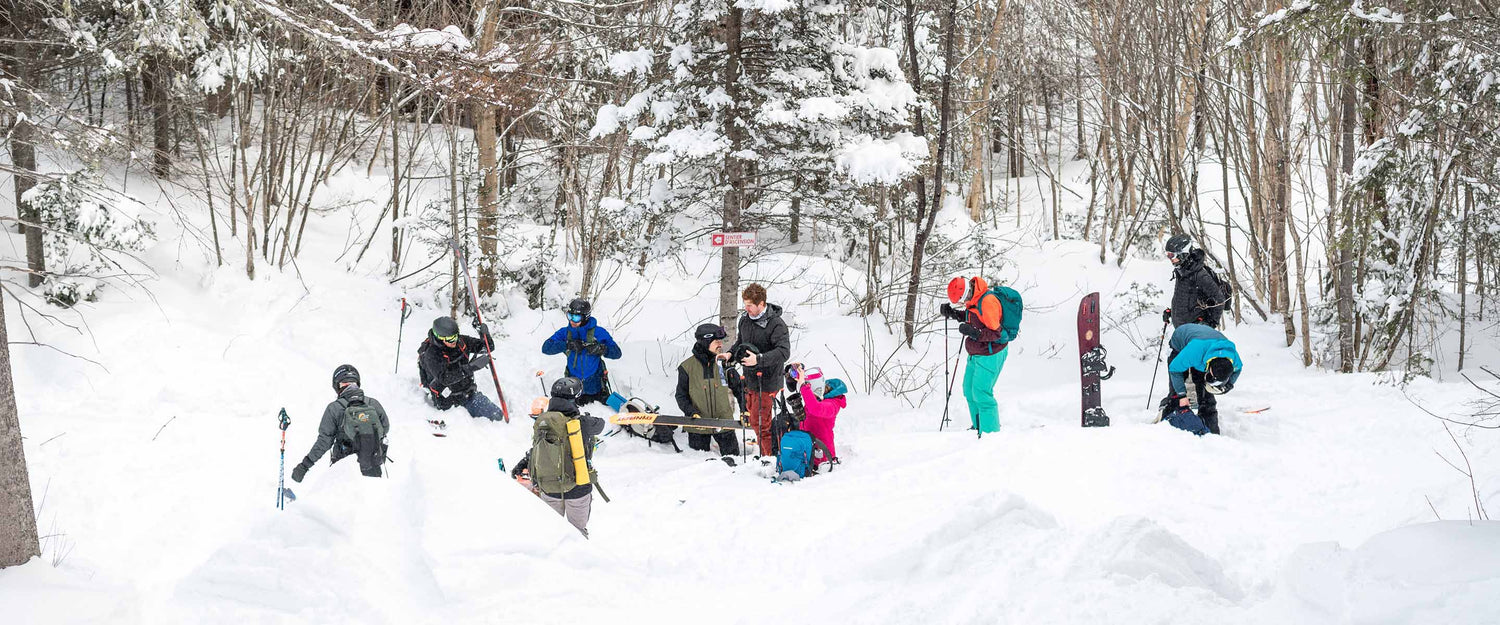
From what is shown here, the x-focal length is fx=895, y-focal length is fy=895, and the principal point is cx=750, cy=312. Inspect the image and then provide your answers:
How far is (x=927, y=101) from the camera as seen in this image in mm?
10594

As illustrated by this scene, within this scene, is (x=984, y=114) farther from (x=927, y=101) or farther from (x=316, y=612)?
(x=316, y=612)

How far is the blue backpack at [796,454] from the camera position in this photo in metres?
6.91

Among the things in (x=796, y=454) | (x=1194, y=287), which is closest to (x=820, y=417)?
(x=796, y=454)

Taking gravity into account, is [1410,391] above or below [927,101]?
below

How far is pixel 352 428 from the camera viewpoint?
6699 mm

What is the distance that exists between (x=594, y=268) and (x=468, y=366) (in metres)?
4.14

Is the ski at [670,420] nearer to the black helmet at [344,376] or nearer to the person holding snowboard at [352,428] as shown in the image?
the person holding snowboard at [352,428]

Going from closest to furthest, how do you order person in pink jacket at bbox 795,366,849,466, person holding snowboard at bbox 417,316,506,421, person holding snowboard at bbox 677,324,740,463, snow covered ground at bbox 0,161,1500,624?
snow covered ground at bbox 0,161,1500,624 < person in pink jacket at bbox 795,366,849,466 < person holding snowboard at bbox 677,324,740,463 < person holding snowboard at bbox 417,316,506,421

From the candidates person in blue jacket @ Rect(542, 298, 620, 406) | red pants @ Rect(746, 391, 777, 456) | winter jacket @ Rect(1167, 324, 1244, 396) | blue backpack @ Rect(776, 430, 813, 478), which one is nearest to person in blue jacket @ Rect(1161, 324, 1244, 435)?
winter jacket @ Rect(1167, 324, 1244, 396)

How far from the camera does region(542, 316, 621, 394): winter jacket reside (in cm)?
943

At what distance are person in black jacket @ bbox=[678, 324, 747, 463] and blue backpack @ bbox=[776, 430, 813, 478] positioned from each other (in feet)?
5.25

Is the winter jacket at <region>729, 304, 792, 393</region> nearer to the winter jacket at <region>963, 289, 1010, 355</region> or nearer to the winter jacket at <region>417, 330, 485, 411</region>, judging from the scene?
the winter jacket at <region>963, 289, 1010, 355</region>

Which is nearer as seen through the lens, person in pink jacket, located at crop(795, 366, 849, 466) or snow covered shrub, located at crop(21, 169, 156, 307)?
person in pink jacket, located at crop(795, 366, 849, 466)

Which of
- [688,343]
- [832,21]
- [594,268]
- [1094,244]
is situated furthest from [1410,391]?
[1094,244]
